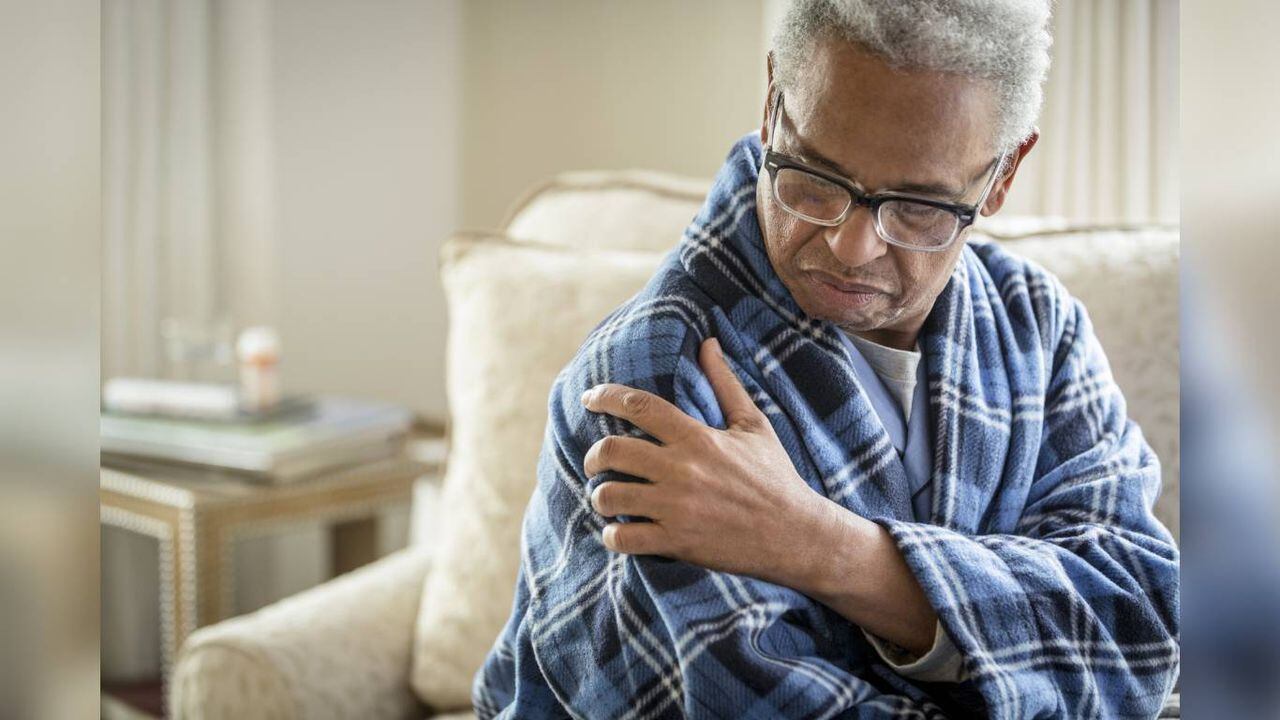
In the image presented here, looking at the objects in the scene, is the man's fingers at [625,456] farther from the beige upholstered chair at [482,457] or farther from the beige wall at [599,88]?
the beige wall at [599,88]

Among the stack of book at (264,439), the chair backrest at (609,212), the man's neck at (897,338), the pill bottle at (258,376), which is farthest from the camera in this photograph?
the pill bottle at (258,376)

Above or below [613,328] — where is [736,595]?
below

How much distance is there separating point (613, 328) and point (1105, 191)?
1.04 metres

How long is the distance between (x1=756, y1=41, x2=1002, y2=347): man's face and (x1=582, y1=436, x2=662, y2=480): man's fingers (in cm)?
16

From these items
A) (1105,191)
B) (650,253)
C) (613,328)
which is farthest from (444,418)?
(613,328)

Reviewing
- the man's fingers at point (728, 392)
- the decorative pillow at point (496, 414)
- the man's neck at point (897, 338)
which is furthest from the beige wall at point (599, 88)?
the man's fingers at point (728, 392)

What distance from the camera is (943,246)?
733 millimetres

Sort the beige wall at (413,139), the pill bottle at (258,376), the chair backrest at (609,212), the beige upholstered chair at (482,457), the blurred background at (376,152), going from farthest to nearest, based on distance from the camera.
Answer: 1. the beige wall at (413,139)
2. the pill bottle at (258,376)
3. the blurred background at (376,152)
4. the chair backrest at (609,212)
5. the beige upholstered chair at (482,457)

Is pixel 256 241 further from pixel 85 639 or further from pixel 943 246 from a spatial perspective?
pixel 85 639

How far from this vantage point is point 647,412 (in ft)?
2.37

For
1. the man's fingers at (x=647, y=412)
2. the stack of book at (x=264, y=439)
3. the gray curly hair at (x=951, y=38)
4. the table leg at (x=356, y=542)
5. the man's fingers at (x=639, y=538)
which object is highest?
the gray curly hair at (x=951, y=38)

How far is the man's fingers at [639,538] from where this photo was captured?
2.31ft

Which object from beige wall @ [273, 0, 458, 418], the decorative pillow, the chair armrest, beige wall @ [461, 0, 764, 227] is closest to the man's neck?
the decorative pillow

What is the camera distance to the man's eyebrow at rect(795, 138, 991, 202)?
2.32ft
